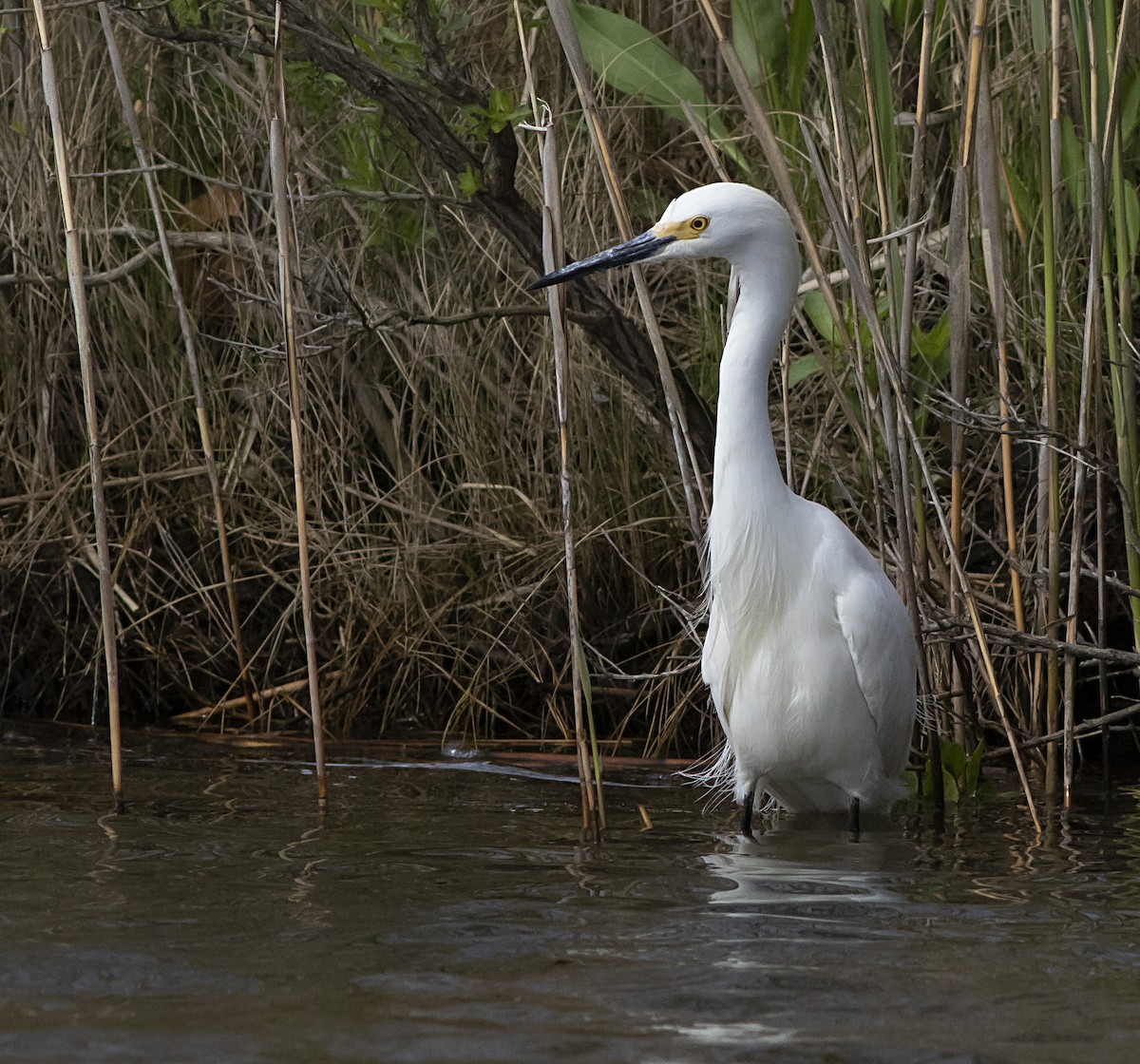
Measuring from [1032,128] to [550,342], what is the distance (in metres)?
1.49

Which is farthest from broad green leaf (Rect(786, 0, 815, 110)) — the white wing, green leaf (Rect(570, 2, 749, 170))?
the white wing

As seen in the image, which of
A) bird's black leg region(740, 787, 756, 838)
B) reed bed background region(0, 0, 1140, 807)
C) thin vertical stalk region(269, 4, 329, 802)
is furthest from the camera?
reed bed background region(0, 0, 1140, 807)

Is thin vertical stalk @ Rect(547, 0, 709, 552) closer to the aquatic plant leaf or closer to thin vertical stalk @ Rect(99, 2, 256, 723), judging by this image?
the aquatic plant leaf

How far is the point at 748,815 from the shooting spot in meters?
3.61

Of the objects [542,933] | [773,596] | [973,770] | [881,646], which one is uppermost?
[773,596]

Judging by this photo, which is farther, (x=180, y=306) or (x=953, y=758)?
(x=180, y=306)

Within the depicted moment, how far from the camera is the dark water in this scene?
202cm

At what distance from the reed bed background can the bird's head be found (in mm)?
248

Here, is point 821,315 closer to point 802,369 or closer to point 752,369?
point 802,369

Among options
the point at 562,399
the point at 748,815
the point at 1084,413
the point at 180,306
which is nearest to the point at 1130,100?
the point at 1084,413

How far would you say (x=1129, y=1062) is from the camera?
1.92 meters

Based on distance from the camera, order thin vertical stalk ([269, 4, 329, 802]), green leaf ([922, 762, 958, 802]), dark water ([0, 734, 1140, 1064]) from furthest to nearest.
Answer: green leaf ([922, 762, 958, 802]) < thin vertical stalk ([269, 4, 329, 802]) < dark water ([0, 734, 1140, 1064])

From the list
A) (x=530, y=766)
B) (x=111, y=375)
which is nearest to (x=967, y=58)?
(x=530, y=766)

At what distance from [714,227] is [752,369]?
333 mm
